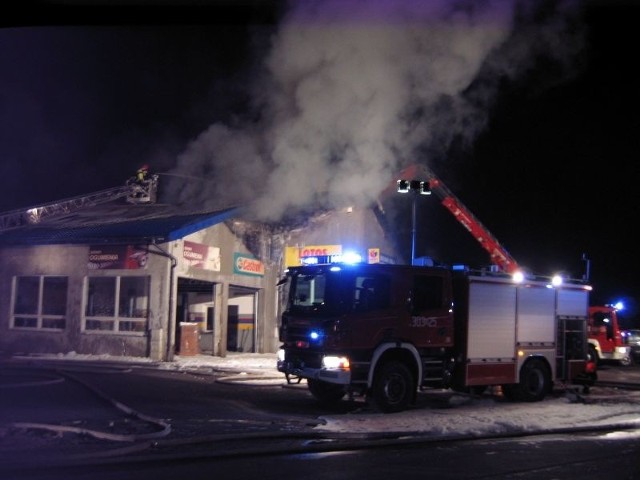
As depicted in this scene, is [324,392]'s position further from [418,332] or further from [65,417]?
[65,417]

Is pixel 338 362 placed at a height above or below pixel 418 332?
below

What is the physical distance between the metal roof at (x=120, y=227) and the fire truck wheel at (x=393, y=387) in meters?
9.38

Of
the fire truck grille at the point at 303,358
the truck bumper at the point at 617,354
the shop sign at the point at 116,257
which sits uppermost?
the shop sign at the point at 116,257

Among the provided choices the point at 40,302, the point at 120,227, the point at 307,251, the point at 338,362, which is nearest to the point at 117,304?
the point at 120,227

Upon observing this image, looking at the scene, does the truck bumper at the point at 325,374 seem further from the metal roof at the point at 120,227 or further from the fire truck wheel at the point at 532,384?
the metal roof at the point at 120,227

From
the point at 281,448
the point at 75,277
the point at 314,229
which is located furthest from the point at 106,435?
the point at 314,229

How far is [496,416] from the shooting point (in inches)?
448

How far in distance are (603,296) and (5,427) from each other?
160ft

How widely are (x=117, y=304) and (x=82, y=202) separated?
8.54 metres

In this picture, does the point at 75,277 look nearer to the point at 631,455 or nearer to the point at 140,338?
the point at 140,338

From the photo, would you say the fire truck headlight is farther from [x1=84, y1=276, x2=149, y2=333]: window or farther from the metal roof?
[x1=84, y1=276, x2=149, y2=333]: window

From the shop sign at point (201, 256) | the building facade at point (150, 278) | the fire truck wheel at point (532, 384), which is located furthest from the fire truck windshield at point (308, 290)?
the shop sign at point (201, 256)

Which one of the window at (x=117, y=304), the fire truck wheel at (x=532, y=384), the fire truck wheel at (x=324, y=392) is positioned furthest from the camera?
the window at (x=117, y=304)

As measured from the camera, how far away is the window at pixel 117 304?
65.8 feet
